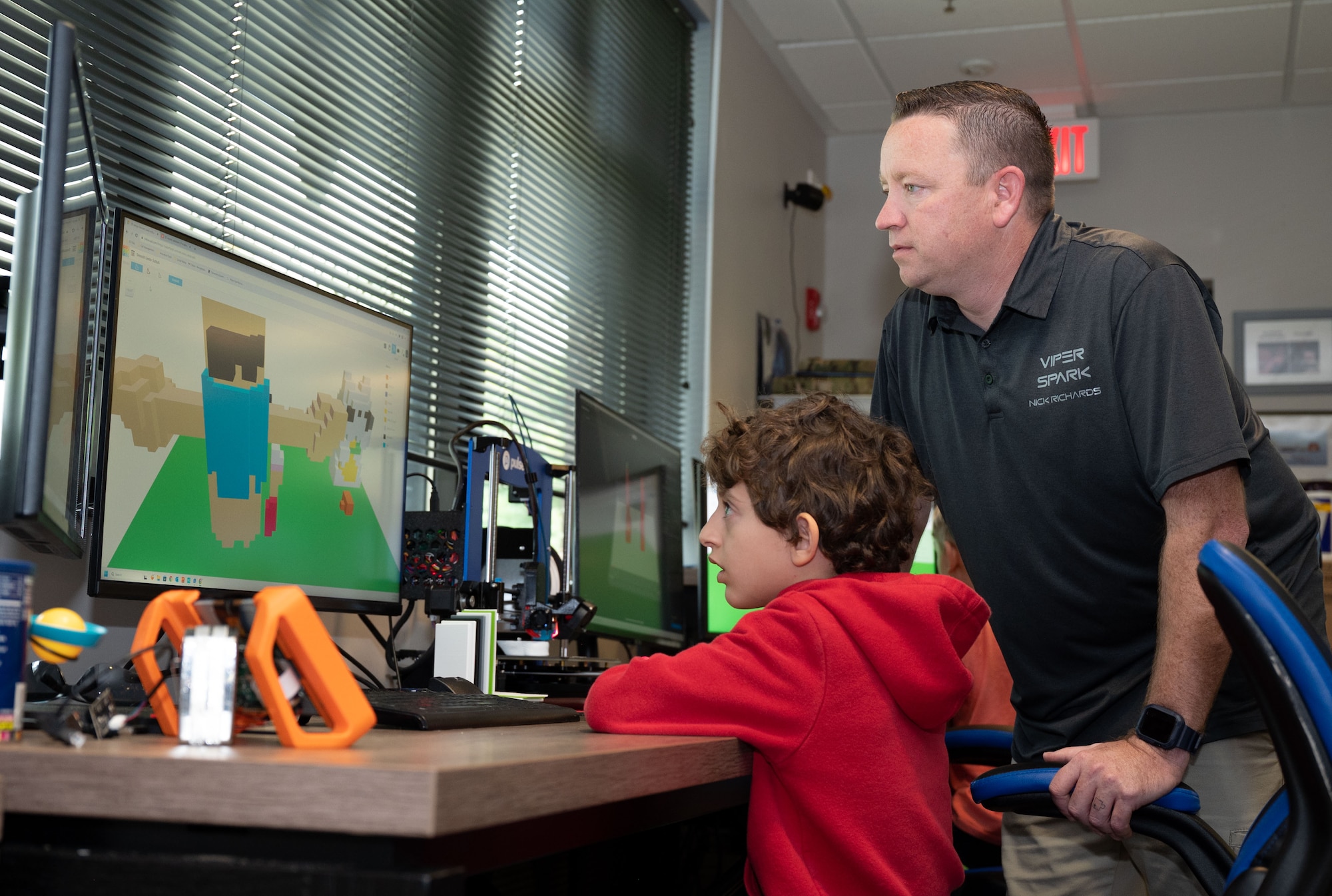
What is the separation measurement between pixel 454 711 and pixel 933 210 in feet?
3.05

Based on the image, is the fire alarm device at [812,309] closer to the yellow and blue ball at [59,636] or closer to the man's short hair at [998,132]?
the man's short hair at [998,132]

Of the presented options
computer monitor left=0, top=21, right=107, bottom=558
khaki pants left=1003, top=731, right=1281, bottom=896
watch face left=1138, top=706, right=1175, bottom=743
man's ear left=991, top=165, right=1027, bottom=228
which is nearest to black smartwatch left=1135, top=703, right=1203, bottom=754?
watch face left=1138, top=706, right=1175, bottom=743

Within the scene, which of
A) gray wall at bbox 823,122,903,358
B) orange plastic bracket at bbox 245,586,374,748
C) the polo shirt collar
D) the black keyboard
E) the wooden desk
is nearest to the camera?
the wooden desk

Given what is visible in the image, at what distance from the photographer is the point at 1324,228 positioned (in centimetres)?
456

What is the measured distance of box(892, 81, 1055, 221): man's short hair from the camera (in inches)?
62.6

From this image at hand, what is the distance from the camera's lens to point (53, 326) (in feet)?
3.14

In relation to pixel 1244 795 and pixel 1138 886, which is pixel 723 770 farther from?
pixel 1138 886

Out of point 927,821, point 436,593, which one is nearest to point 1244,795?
point 927,821

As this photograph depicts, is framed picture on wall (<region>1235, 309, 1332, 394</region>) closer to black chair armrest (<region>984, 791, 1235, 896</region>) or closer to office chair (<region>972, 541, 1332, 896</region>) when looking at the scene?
black chair armrest (<region>984, 791, 1235, 896</region>)

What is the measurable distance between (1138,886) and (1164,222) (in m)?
3.74

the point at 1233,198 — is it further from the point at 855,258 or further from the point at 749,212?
the point at 749,212

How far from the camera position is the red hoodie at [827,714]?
108 centimetres

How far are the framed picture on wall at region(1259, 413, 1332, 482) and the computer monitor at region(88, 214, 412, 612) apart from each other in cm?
393

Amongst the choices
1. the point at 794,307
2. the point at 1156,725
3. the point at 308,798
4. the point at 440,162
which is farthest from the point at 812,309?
the point at 308,798
